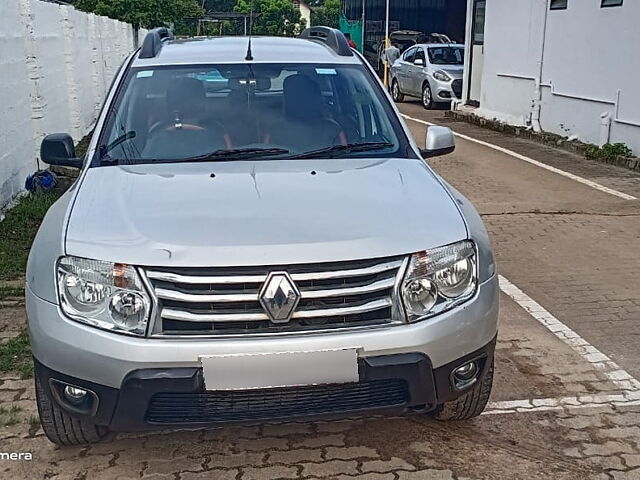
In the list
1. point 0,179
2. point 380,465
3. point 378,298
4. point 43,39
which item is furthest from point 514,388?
point 43,39

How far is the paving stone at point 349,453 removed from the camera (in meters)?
3.49

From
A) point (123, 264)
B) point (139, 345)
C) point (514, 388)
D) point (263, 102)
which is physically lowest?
point (514, 388)

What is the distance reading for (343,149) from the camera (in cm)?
414

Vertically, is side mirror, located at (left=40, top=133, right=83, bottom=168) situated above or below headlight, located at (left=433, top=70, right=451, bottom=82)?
above

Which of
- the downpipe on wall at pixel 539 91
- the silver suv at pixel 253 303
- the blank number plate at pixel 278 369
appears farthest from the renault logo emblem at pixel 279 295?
the downpipe on wall at pixel 539 91

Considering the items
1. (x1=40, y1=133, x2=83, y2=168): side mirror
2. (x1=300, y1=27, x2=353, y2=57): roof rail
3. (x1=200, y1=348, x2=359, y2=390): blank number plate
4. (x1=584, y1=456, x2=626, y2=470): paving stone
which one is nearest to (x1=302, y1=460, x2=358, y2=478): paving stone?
(x1=200, y1=348, x2=359, y2=390): blank number plate

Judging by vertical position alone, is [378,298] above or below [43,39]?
below

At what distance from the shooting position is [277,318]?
115 inches

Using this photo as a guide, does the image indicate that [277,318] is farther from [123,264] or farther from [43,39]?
[43,39]

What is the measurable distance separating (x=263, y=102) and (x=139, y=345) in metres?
1.97

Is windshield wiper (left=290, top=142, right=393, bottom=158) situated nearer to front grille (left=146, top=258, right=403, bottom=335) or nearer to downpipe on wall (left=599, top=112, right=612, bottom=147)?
front grille (left=146, top=258, right=403, bottom=335)

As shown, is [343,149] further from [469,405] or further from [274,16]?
[274,16]

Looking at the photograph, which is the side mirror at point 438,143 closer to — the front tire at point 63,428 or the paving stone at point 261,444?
the paving stone at point 261,444

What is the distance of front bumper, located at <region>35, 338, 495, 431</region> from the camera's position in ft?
9.42
